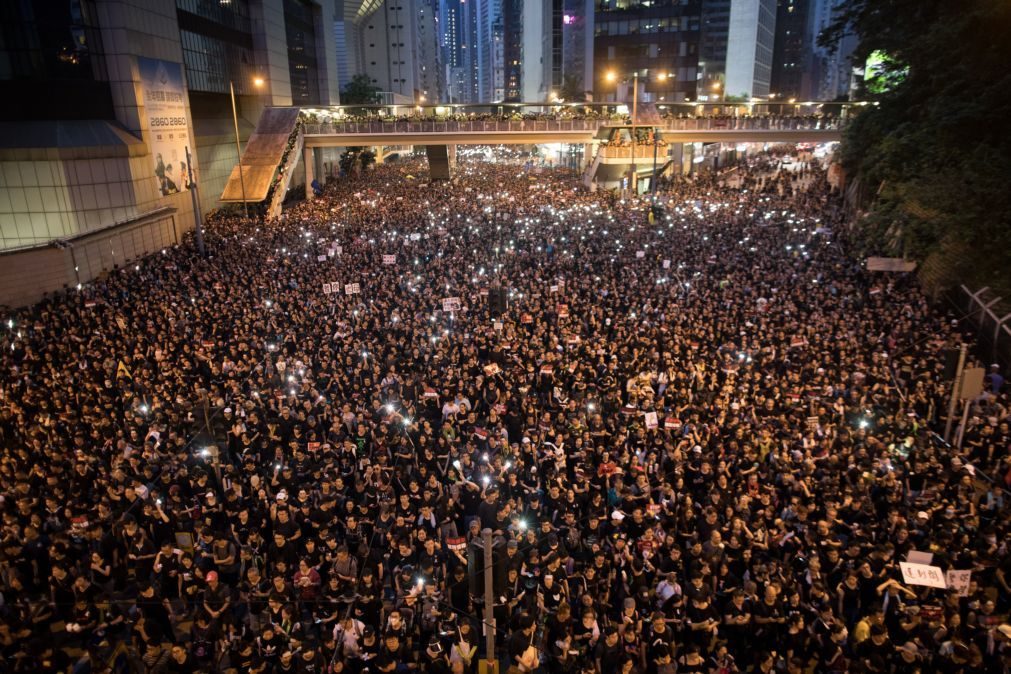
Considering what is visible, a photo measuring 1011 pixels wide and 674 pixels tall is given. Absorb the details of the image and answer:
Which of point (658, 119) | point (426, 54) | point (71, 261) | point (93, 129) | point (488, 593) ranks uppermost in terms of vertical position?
point (426, 54)

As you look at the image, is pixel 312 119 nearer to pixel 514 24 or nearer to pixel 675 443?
pixel 675 443

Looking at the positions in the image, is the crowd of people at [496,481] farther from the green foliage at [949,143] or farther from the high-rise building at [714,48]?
the high-rise building at [714,48]

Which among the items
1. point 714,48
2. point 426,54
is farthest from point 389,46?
point 714,48

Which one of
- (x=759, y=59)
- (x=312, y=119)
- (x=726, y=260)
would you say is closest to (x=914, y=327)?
(x=726, y=260)

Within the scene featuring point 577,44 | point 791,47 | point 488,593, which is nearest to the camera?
point 488,593

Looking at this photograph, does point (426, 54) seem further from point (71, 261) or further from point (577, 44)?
point (71, 261)

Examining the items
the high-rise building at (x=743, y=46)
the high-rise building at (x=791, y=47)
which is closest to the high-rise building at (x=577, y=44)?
the high-rise building at (x=743, y=46)
